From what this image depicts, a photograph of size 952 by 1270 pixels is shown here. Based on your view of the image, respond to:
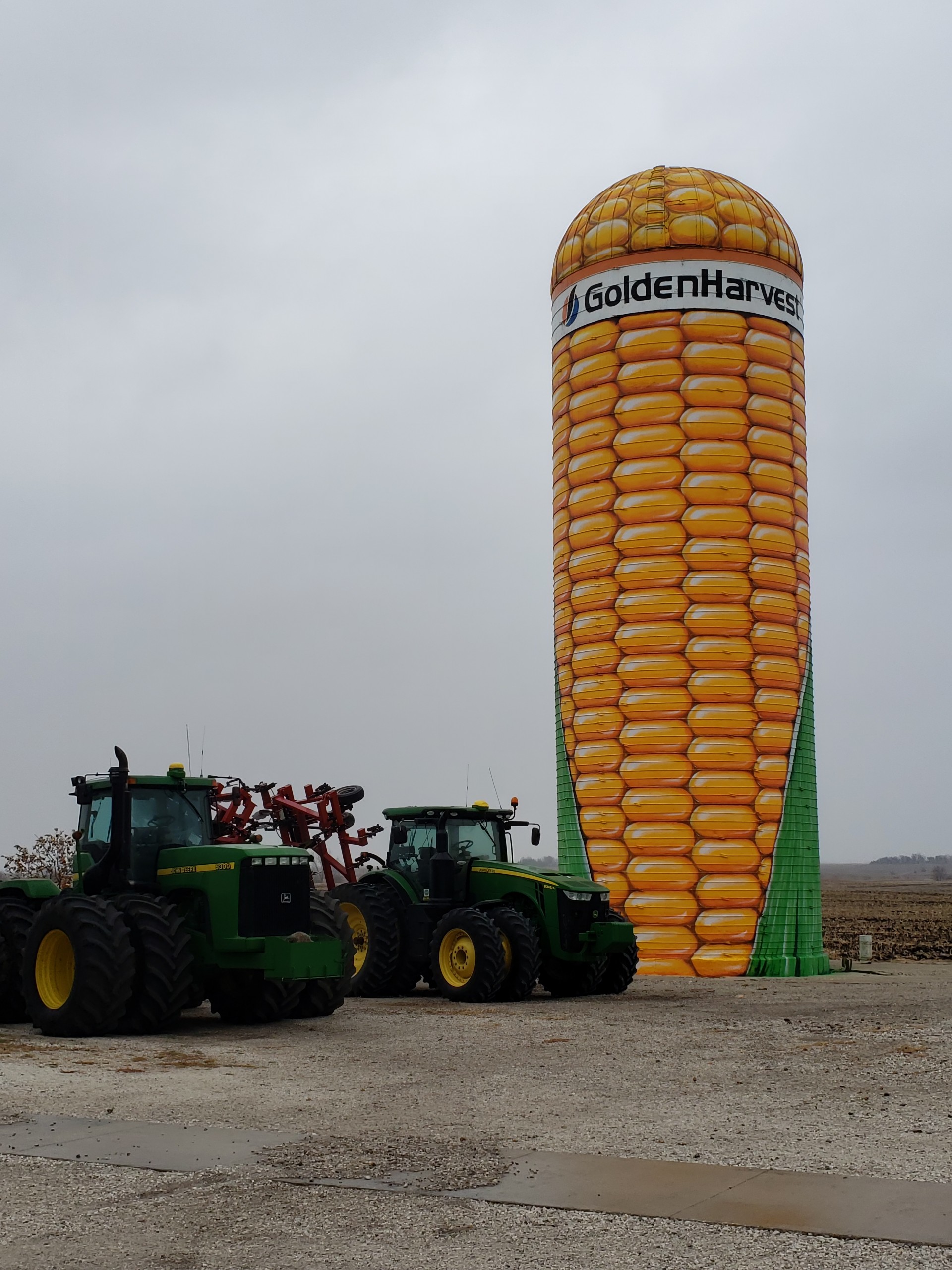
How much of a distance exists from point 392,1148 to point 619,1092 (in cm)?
272

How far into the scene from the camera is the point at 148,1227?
6840 mm

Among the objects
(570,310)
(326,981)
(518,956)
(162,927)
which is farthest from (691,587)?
(162,927)

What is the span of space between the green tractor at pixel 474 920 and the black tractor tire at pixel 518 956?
0.01 meters

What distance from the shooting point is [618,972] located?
19.7 metres

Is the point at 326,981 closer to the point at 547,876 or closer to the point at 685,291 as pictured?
the point at 547,876

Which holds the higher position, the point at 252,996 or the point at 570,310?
the point at 570,310

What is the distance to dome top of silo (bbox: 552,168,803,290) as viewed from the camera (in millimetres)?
25391

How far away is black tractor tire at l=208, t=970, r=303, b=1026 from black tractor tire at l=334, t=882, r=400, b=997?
336cm

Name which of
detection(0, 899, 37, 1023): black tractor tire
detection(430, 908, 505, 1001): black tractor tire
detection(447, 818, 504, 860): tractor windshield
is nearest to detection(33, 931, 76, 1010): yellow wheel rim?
detection(0, 899, 37, 1023): black tractor tire

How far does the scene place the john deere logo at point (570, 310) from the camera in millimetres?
26422

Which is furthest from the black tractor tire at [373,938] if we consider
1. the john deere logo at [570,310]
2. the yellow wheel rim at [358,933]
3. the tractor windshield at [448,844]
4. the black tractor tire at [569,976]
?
the john deere logo at [570,310]

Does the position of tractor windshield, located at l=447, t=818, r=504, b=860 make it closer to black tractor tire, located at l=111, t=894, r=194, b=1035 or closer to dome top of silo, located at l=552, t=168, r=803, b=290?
black tractor tire, located at l=111, t=894, r=194, b=1035

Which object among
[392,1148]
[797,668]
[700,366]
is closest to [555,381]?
[700,366]

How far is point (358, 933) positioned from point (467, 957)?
2160mm
